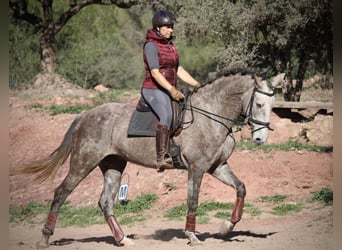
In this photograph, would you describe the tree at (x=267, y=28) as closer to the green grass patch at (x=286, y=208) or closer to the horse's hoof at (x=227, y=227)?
the green grass patch at (x=286, y=208)

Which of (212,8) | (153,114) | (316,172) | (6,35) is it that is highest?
(212,8)

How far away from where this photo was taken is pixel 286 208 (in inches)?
368

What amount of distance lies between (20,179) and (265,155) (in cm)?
541

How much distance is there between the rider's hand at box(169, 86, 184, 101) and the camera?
22.3 ft

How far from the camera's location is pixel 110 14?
1038 inches

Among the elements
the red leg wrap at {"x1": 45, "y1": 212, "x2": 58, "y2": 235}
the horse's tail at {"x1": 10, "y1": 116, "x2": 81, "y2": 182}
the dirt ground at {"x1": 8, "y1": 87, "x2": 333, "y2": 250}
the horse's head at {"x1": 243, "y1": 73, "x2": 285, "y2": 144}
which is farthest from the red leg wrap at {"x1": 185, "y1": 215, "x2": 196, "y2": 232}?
the horse's tail at {"x1": 10, "y1": 116, "x2": 81, "y2": 182}

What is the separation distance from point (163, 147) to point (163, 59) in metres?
1.04

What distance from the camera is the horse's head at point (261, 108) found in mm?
6660

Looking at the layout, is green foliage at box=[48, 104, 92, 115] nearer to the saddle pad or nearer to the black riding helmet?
the saddle pad

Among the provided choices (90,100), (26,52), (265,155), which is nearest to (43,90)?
(90,100)

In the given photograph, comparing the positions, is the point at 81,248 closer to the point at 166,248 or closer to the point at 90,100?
the point at 166,248

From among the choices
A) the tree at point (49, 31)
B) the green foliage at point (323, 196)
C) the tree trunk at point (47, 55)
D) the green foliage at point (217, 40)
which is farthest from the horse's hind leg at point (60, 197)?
the tree trunk at point (47, 55)

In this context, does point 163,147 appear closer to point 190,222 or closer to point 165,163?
point 165,163

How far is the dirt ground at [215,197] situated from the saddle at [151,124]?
1.17 meters
